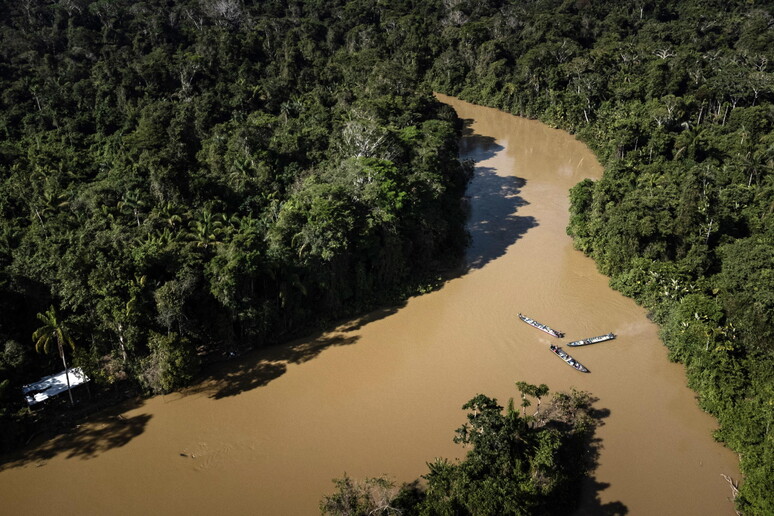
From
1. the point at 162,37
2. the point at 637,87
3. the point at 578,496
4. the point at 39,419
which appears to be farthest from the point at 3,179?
the point at 637,87

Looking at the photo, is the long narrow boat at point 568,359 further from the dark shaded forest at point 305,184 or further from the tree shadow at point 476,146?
the tree shadow at point 476,146

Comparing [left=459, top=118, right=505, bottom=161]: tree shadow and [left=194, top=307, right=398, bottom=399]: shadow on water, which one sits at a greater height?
[left=459, top=118, right=505, bottom=161]: tree shadow

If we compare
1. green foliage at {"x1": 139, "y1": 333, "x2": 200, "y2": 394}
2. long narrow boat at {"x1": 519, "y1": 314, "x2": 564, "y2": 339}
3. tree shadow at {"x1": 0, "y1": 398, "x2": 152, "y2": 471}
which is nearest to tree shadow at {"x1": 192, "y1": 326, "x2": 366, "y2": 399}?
green foliage at {"x1": 139, "y1": 333, "x2": 200, "y2": 394}

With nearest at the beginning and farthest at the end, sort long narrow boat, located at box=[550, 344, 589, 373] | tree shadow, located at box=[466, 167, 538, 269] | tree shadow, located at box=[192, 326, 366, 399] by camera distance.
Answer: tree shadow, located at box=[192, 326, 366, 399]
long narrow boat, located at box=[550, 344, 589, 373]
tree shadow, located at box=[466, 167, 538, 269]

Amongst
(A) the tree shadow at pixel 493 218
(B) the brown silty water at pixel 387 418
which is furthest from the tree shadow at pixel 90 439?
(A) the tree shadow at pixel 493 218

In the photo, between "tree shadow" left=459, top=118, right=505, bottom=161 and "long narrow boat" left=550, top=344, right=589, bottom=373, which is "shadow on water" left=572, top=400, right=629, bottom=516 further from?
"tree shadow" left=459, top=118, right=505, bottom=161

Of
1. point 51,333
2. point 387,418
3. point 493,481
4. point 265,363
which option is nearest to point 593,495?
point 493,481
